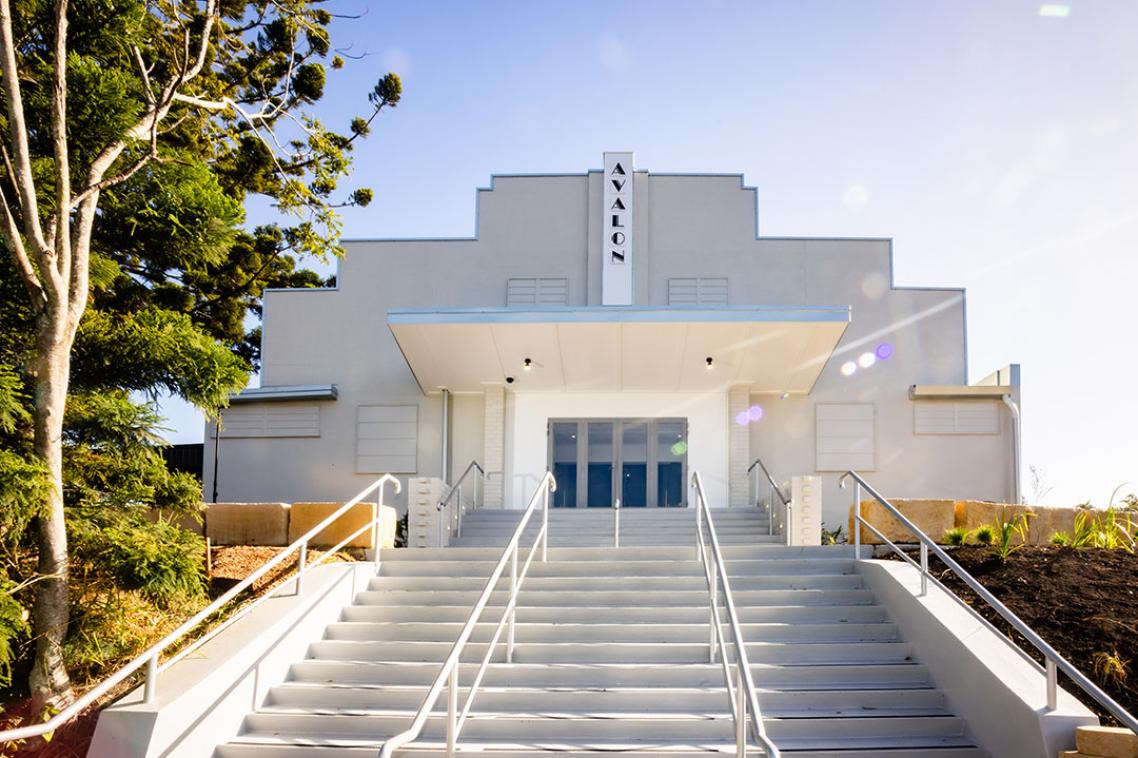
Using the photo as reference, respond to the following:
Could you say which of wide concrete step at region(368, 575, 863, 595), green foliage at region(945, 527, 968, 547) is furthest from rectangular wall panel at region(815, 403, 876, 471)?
wide concrete step at region(368, 575, 863, 595)

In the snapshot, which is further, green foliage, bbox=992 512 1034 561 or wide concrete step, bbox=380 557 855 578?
wide concrete step, bbox=380 557 855 578

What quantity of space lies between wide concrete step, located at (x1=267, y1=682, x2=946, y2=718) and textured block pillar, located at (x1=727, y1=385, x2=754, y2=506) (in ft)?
31.3

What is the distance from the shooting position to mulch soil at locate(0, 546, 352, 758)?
6734 millimetres

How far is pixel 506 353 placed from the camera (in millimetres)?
15859

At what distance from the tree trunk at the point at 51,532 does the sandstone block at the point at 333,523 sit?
3.78m

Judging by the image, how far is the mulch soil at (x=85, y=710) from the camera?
6734 mm

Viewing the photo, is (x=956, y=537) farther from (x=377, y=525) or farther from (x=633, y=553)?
(x=377, y=525)

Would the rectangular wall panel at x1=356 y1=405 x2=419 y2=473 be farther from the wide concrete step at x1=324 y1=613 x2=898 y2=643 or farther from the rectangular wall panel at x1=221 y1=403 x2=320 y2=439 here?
the wide concrete step at x1=324 y1=613 x2=898 y2=643

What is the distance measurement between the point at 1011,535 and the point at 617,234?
10044 mm

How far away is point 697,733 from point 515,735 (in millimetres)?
1257

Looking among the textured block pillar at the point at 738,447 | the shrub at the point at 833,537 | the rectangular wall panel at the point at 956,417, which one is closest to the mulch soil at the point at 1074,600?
the shrub at the point at 833,537

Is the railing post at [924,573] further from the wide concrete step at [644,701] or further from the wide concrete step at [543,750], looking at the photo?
the wide concrete step at [543,750]

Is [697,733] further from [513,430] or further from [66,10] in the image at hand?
[513,430]

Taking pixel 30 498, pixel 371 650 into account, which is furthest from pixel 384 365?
pixel 30 498
